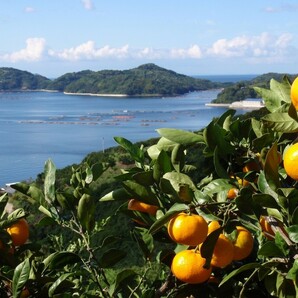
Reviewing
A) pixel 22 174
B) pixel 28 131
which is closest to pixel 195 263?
pixel 22 174

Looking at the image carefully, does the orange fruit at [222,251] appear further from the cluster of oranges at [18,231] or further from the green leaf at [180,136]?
the cluster of oranges at [18,231]

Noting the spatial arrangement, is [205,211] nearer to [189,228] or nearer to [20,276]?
[189,228]

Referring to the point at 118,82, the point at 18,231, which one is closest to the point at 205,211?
the point at 18,231

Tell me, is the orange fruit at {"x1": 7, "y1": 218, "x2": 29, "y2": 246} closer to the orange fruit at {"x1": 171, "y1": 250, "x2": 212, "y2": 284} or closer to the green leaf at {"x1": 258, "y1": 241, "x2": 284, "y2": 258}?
the orange fruit at {"x1": 171, "y1": 250, "x2": 212, "y2": 284}

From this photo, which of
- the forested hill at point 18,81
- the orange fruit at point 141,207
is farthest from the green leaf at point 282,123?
the forested hill at point 18,81

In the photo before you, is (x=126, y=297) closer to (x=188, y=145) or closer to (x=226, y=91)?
(x=188, y=145)

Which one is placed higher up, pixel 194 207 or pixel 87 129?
pixel 194 207

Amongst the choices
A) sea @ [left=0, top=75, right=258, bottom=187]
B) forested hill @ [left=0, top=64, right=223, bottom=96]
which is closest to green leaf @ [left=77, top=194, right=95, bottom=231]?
sea @ [left=0, top=75, right=258, bottom=187]

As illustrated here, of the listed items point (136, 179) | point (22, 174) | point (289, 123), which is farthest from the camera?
point (22, 174)
